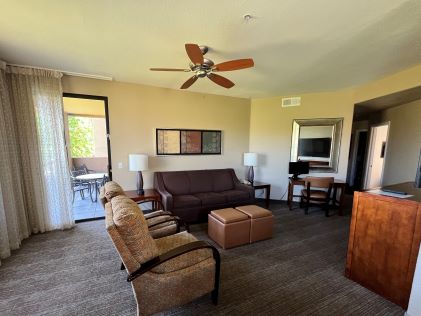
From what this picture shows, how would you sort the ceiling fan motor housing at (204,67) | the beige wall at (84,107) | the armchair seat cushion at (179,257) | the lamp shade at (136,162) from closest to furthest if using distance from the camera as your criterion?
the armchair seat cushion at (179,257), the ceiling fan motor housing at (204,67), the lamp shade at (136,162), the beige wall at (84,107)

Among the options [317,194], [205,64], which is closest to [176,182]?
[205,64]

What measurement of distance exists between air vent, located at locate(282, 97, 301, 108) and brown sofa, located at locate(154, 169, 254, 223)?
6.77 ft

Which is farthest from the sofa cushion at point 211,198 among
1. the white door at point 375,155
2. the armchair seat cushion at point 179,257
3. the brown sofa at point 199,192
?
the white door at point 375,155

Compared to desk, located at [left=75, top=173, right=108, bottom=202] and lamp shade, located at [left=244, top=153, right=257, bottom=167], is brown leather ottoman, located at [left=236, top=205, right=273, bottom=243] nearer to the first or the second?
lamp shade, located at [left=244, top=153, right=257, bottom=167]

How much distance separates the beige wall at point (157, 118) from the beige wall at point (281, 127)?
417 millimetres

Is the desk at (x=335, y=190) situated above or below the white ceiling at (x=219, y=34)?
below

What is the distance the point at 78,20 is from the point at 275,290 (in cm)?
331

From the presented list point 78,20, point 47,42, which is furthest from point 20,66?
point 78,20

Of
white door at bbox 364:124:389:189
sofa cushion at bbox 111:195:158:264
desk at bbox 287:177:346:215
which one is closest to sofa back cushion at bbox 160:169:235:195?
desk at bbox 287:177:346:215

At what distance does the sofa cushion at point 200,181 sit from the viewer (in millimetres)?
4031

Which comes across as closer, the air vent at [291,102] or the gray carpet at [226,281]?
the gray carpet at [226,281]

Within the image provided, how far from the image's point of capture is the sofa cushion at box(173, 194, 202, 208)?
3.36 meters

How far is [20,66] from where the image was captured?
110 inches

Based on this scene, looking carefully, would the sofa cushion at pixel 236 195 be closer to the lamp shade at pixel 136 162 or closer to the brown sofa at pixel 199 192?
the brown sofa at pixel 199 192
